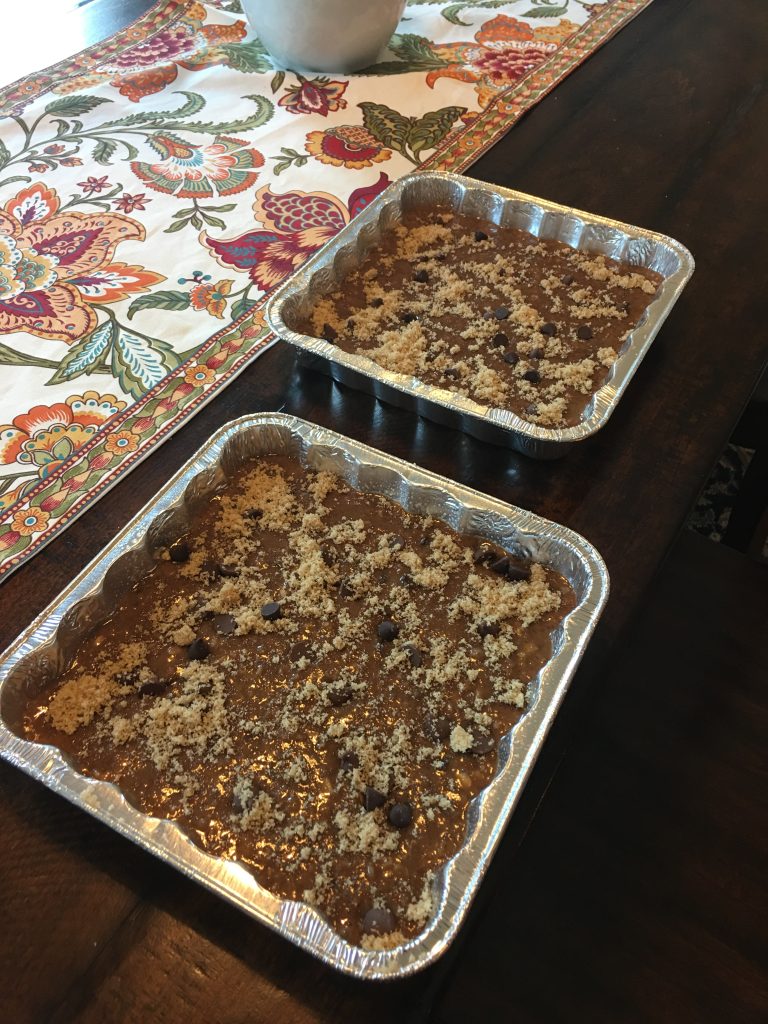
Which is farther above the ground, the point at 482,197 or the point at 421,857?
the point at 482,197

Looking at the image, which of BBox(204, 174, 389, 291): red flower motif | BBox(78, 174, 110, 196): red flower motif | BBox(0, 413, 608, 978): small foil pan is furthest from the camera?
BBox(78, 174, 110, 196): red flower motif

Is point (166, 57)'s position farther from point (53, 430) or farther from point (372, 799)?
point (372, 799)

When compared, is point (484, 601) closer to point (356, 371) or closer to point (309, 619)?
point (309, 619)

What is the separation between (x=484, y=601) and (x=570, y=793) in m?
0.23

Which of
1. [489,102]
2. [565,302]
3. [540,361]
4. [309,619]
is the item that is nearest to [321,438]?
[309,619]

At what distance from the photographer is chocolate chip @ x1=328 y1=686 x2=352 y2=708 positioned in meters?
0.73

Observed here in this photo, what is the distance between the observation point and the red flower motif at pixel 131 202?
4.30 ft

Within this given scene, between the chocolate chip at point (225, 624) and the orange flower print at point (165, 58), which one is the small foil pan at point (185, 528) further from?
the orange flower print at point (165, 58)

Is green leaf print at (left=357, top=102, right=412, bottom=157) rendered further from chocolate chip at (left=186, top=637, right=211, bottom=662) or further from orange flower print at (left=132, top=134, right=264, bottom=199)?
chocolate chip at (left=186, top=637, right=211, bottom=662)

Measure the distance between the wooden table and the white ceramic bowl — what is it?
39cm

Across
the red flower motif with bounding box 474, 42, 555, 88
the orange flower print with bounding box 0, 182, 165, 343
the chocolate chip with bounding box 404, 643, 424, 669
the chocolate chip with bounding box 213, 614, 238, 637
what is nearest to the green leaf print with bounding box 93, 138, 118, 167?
the orange flower print with bounding box 0, 182, 165, 343

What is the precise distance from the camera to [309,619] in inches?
31.3

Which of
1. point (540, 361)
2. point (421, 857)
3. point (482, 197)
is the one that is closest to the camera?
point (421, 857)

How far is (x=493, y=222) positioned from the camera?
1216mm
